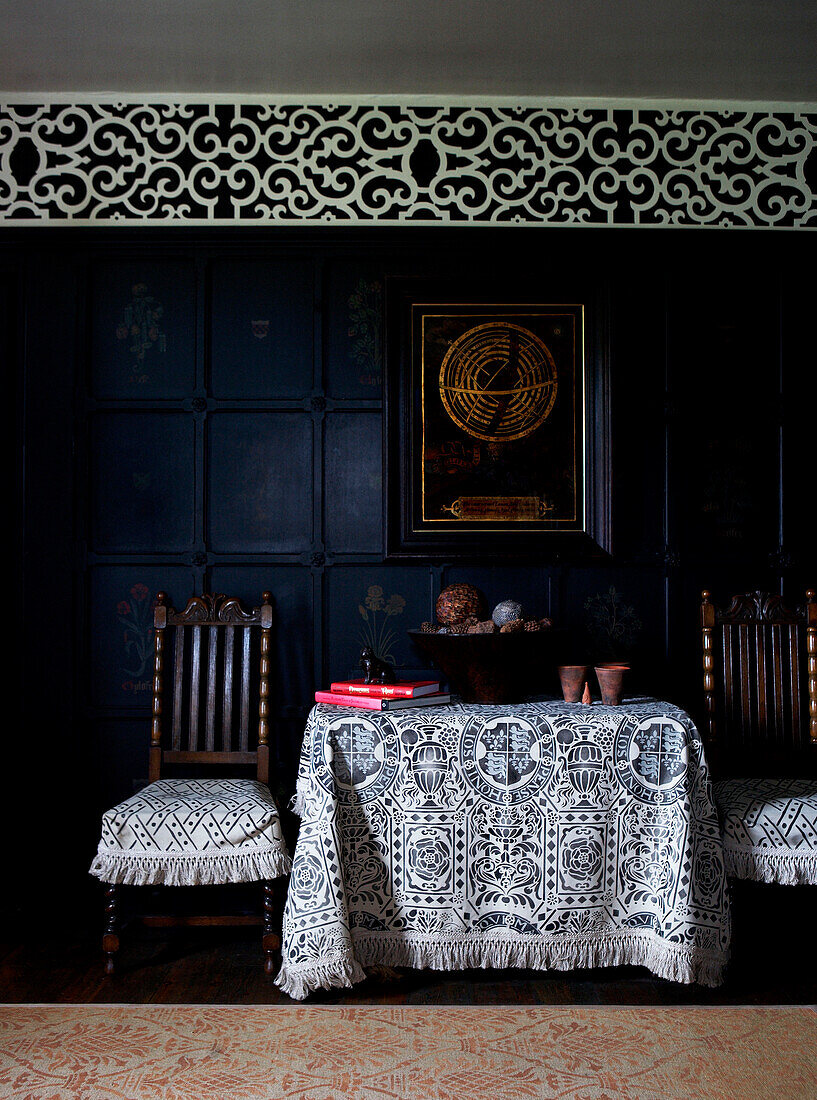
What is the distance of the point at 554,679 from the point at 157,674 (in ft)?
5.04

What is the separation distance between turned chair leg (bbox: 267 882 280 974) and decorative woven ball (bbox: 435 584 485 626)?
1052 millimetres

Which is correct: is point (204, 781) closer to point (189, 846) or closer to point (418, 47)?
point (189, 846)

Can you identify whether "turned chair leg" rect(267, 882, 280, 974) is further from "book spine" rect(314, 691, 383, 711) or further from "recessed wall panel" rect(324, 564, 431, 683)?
"recessed wall panel" rect(324, 564, 431, 683)

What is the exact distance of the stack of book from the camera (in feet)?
8.68

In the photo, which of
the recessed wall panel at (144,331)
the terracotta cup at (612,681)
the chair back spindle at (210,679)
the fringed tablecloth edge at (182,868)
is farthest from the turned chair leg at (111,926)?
the recessed wall panel at (144,331)

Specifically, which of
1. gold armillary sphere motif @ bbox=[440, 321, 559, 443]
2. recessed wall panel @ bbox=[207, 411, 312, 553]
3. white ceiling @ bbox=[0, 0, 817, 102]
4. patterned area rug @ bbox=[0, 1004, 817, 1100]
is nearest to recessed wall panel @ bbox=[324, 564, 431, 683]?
recessed wall panel @ bbox=[207, 411, 312, 553]

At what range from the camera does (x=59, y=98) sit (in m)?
3.30

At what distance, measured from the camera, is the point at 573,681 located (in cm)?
279

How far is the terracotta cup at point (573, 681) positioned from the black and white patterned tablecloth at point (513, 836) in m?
0.27

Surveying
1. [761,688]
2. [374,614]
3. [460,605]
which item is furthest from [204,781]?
[761,688]

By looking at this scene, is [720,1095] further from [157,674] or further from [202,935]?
[157,674]

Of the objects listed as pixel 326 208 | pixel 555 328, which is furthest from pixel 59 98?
pixel 555 328

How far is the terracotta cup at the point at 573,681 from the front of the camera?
279cm

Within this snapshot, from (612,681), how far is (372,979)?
1205mm
